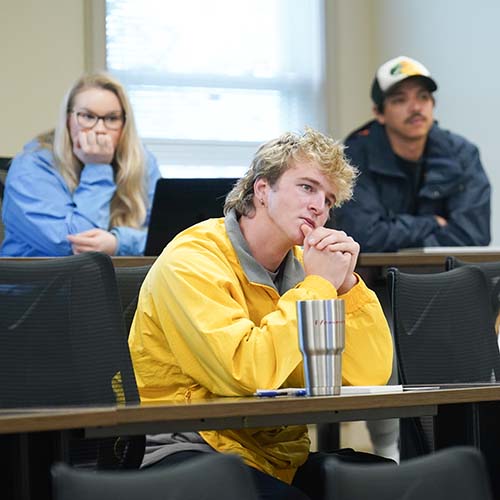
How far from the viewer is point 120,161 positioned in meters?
3.69

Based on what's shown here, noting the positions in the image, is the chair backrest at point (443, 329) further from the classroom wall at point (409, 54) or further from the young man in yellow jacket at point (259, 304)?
the classroom wall at point (409, 54)

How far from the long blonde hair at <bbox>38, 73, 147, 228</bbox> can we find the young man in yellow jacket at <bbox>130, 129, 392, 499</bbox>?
115 cm

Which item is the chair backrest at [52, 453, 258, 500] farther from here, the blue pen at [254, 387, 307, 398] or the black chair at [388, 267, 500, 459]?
the black chair at [388, 267, 500, 459]

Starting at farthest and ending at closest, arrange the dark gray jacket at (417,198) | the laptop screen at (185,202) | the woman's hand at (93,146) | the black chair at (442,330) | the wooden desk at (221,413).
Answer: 1. the dark gray jacket at (417,198)
2. the woman's hand at (93,146)
3. the laptop screen at (185,202)
4. the black chair at (442,330)
5. the wooden desk at (221,413)

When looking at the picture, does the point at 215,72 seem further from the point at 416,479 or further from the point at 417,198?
the point at 416,479

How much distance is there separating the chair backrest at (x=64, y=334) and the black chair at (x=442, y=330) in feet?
2.35

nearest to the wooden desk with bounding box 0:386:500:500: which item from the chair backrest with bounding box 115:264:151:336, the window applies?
the chair backrest with bounding box 115:264:151:336

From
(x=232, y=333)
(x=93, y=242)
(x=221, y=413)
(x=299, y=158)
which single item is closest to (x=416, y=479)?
(x=221, y=413)

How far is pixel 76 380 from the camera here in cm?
207

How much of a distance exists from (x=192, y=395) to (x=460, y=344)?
69 centimetres

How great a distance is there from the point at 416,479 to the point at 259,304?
0.92 metres

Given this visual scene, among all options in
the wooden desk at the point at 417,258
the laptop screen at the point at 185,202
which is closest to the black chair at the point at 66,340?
the laptop screen at the point at 185,202

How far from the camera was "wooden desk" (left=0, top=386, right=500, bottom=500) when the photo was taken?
1.52 meters

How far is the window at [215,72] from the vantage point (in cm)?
588
